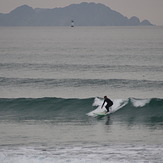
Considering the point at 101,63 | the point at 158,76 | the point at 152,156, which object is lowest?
the point at 152,156

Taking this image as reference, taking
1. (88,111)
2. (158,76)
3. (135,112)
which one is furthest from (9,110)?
(158,76)

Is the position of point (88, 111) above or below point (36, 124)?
above

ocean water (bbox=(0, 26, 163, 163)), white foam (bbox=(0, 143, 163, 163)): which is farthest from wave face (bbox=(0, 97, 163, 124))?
white foam (bbox=(0, 143, 163, 163))

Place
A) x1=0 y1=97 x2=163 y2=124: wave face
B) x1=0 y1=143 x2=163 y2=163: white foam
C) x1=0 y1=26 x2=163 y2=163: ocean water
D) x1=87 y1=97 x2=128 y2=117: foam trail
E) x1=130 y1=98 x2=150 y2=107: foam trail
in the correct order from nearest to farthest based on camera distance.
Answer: x1=0 y1=143 x2=163 y2=163: white foam, x1=0 y1=26 x2=163 y2=163: ocean water, x1=0 y1=97 x2=163 y2=124: wave face, x1=87 y1=97 x2=128 y2=117: foam trail, x1=130 y1=98 x2=150 y2=107: foam trail

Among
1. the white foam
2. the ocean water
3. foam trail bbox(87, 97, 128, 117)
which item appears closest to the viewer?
the white foam

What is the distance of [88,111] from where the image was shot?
102 ft

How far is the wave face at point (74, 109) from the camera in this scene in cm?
2917

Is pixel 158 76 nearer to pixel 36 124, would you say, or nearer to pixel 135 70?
pixel 135 70

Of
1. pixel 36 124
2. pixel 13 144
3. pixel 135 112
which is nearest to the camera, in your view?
pixel 13 144

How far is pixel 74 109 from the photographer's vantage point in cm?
3152

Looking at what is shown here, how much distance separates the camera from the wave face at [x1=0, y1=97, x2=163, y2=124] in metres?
29.2

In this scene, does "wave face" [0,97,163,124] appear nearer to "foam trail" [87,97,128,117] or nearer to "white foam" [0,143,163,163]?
"foam trail" [87,97,128,117]

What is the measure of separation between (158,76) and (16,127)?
24311mm

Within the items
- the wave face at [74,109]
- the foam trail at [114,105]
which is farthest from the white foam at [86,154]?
the foam trail at [114,105]
